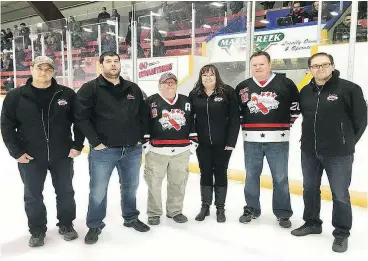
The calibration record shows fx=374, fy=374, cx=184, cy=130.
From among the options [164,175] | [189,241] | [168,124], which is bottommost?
[189,241]

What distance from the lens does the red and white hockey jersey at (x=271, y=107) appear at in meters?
2.81

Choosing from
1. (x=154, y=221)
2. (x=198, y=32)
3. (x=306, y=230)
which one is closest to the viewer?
(x=306, y=230)

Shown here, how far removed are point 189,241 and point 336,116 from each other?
133 cm

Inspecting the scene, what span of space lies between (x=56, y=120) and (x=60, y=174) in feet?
1.25

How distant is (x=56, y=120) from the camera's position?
8.14 feet

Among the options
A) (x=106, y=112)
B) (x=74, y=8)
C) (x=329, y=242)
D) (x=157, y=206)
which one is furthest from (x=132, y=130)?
(x=74, y=8)

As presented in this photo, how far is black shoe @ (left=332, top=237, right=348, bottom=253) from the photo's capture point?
2521mm

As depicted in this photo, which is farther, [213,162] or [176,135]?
[213,162]

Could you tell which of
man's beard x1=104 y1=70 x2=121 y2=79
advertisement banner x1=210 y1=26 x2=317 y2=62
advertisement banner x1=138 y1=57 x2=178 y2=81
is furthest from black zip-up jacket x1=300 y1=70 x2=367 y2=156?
advertisement banner x1=138 y1=57 x2=178 y2=81

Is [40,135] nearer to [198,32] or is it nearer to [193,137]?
[193,137]

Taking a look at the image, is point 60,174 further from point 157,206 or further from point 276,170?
point 276,170

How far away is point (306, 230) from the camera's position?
9.14ft

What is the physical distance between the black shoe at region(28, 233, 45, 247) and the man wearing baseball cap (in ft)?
2.71

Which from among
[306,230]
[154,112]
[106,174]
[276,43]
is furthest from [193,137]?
[276,43]
